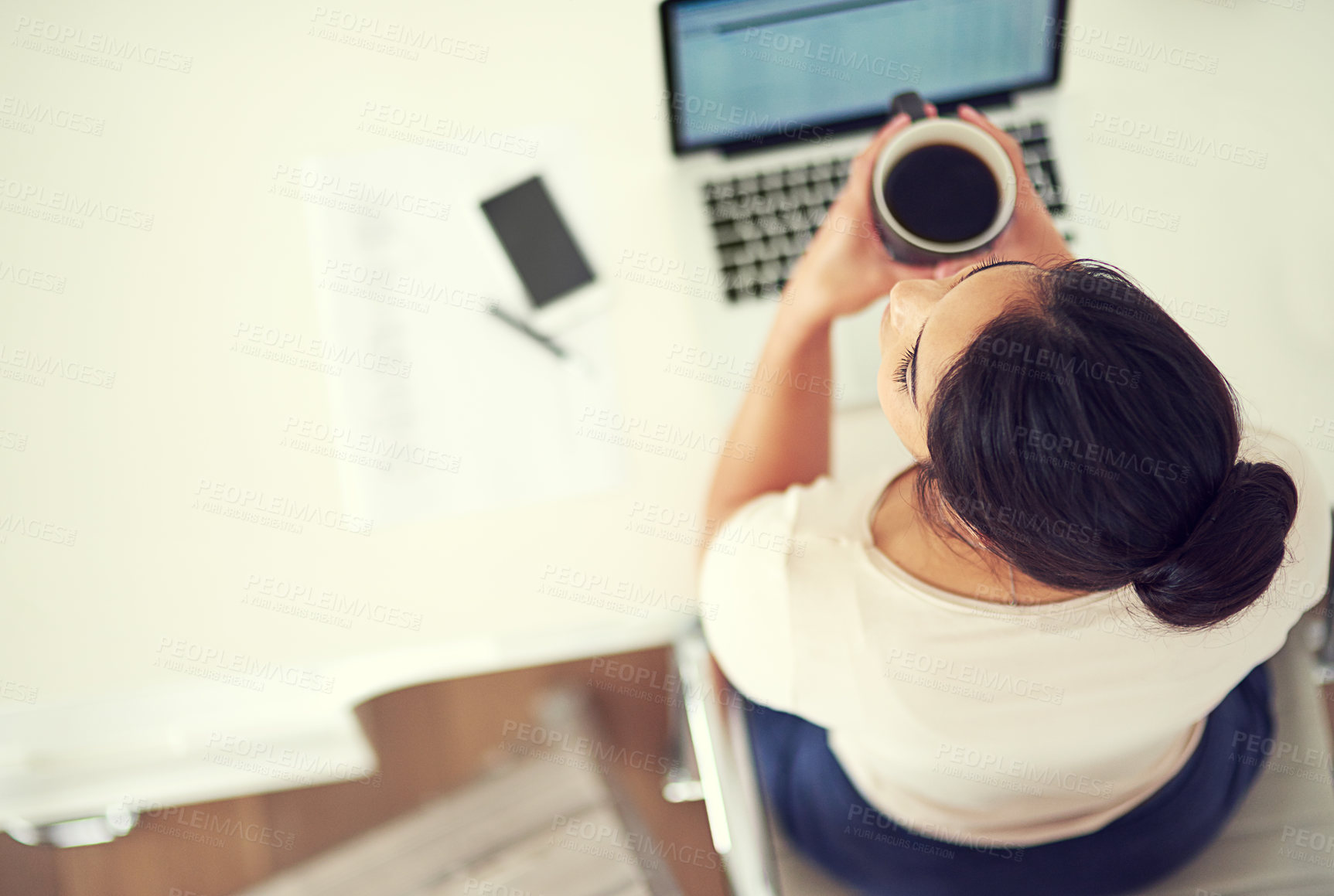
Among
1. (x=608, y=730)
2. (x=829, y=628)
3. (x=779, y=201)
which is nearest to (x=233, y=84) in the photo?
(x=779, y=201)

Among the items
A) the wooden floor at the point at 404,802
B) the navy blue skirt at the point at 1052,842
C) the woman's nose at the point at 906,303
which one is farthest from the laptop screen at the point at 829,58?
the wooden floor at the point at 404,802

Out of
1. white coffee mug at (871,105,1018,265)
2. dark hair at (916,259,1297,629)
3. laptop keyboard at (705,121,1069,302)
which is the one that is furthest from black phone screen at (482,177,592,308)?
dark hair at (916,259,1297,629)

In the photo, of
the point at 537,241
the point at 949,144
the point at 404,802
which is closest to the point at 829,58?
the point at 949,144

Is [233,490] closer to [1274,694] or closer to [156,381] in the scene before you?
[156,381]

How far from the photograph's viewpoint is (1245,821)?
2.62ft

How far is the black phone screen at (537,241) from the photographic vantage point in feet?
2.97

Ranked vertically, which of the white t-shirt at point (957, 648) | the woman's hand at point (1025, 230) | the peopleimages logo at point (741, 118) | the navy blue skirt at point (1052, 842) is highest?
the peopleimages logo at point (741, 118)

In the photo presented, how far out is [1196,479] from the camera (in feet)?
1.55

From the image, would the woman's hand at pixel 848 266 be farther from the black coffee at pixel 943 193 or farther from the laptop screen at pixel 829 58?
the laptop screen at pixel 829 58

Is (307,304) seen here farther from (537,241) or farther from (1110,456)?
(1110,456)

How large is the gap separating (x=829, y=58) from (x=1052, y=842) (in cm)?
75

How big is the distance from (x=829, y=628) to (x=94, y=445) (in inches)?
29.3

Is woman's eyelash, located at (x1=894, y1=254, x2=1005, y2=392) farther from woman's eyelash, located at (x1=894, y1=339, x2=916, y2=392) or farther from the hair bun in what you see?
the hair bun

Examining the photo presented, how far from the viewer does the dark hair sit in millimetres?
464
